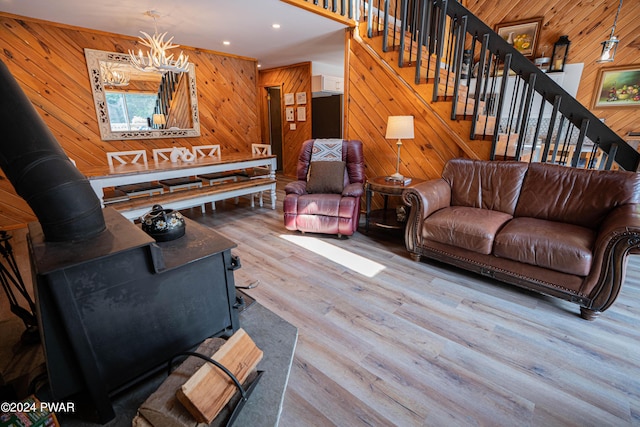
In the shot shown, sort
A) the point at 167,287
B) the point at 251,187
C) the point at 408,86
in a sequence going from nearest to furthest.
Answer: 1. the point at 167,287
2. the point at 408,86
3. the point at 251,187

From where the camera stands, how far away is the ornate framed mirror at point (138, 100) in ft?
13.4

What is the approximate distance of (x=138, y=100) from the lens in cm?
443

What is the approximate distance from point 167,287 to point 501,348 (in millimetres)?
1846

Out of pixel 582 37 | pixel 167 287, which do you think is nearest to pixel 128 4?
pixel 167 287

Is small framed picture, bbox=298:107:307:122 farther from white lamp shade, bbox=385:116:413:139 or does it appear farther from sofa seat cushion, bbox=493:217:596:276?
sofa seat cushion, bbox=493:217:596:276

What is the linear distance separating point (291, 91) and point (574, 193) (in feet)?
17.6

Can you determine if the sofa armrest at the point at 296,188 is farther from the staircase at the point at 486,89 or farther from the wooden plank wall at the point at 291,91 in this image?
the wooden plank wall at the point at 291,91

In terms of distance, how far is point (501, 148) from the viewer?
3.07 m

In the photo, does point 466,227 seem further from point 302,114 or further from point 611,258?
point 302,114

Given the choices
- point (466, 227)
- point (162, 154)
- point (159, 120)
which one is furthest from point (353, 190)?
point (159, 120)

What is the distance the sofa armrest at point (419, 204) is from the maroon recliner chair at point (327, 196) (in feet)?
2.25

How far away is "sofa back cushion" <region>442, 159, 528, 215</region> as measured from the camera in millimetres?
2715

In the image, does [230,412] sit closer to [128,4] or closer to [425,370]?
[425,370]

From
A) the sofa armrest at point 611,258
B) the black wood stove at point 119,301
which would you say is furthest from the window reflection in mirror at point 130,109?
the sofa armrest at point 611,258
